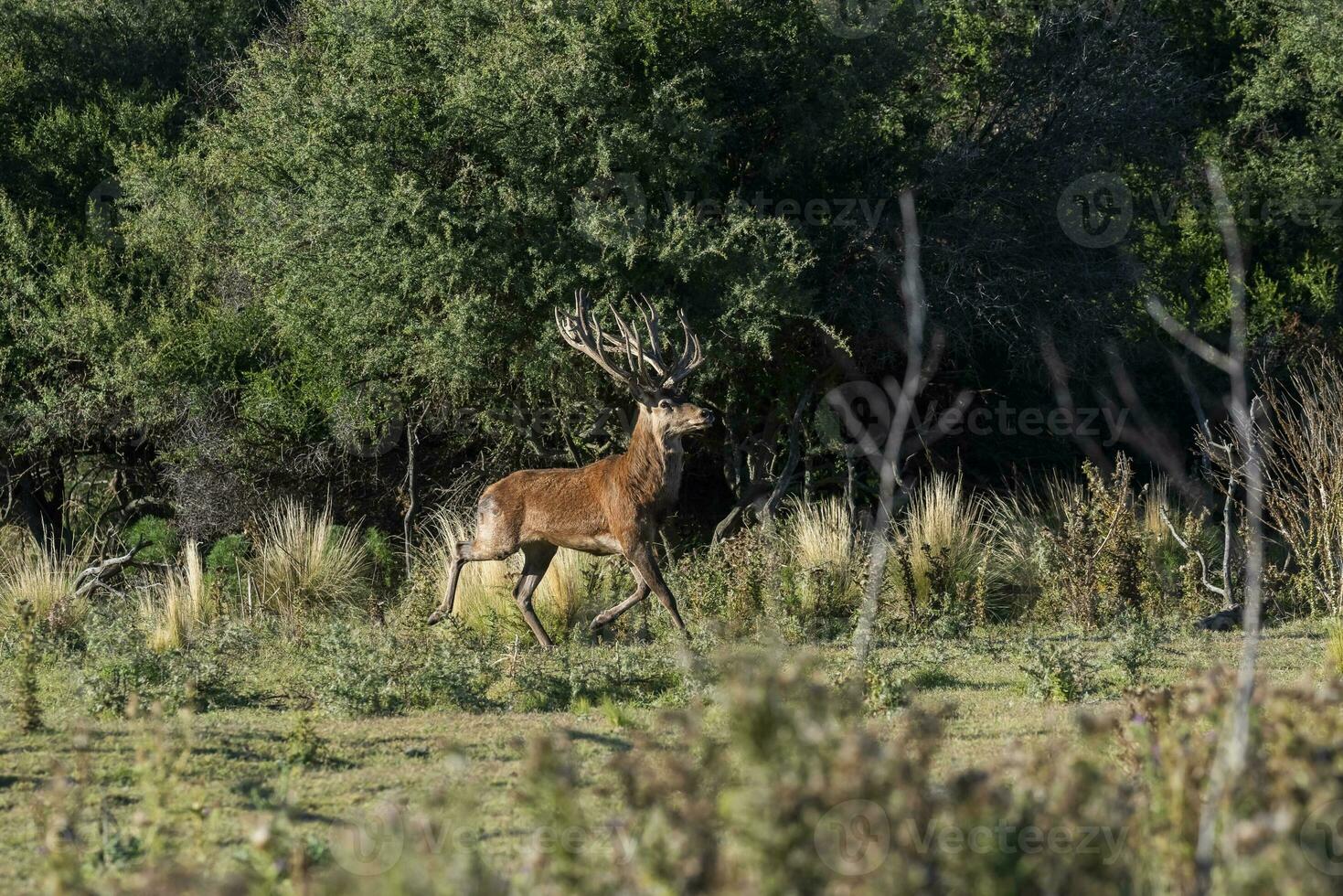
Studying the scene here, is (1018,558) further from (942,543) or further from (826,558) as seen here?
(826,558)

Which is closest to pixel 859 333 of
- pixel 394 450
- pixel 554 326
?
pixel 554 326

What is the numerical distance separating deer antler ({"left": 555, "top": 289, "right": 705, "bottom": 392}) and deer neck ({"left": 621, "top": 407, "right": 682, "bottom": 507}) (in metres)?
0.41

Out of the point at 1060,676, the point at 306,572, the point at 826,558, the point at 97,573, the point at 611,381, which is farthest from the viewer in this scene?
the point at 611,381

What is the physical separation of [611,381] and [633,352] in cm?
348

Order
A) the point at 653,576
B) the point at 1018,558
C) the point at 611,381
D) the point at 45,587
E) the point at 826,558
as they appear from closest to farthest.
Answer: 1. the point at 653,576
2. the point at 45,587
3. the point at 826,558
4. the point at 1018,558
5. the point at 611,381

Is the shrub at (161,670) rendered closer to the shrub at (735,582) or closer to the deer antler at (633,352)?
the deer antler at (633,352)

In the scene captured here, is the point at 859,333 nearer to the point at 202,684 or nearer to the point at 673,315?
the point at 673,315

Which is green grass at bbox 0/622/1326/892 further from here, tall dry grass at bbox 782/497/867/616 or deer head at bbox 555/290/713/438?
tall dry grass at bbox 782/497/867/616

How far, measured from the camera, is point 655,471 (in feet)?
36.6

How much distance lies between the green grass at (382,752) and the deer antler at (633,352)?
8.40 feet

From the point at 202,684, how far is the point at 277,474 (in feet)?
25.1

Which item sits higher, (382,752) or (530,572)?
(530,572)

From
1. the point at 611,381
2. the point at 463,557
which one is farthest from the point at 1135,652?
the point at 611,381

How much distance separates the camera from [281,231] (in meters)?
14.4
